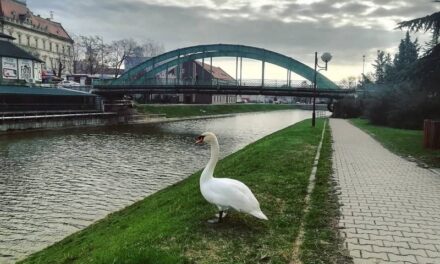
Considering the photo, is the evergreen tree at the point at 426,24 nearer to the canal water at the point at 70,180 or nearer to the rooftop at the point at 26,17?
the canal water at the point at 70,180

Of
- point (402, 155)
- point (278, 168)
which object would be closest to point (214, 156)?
point (278, 168)

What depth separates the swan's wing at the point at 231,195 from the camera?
5.72 m

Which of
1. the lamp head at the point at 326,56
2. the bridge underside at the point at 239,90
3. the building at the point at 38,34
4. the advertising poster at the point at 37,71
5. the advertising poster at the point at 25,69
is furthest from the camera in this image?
the building at the point at 38,34

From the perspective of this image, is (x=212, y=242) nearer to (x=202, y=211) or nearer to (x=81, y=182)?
(x=202, y=211)

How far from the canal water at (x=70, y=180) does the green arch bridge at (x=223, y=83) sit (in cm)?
2446

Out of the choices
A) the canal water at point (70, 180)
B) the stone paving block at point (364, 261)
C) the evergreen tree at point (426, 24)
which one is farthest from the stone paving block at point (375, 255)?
the evergreen tree at point (426, 24)

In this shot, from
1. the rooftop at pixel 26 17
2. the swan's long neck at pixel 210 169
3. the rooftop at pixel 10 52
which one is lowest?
the swan's long neck at pixel 210 169

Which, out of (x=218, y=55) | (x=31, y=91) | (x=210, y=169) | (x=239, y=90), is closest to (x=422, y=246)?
(x=210, y=169)

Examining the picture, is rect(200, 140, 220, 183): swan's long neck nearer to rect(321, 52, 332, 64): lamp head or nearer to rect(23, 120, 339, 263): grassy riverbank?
rect(23, 120, 339, 263): grassy riverbank

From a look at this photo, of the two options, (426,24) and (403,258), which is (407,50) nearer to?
(426,24)

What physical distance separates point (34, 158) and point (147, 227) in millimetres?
17565

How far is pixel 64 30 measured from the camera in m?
116

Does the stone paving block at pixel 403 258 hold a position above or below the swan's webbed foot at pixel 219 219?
below

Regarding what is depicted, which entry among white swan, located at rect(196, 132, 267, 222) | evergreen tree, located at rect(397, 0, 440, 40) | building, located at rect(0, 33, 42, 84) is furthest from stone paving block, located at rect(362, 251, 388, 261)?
building, located at rect(0, 33, 42, 84)
